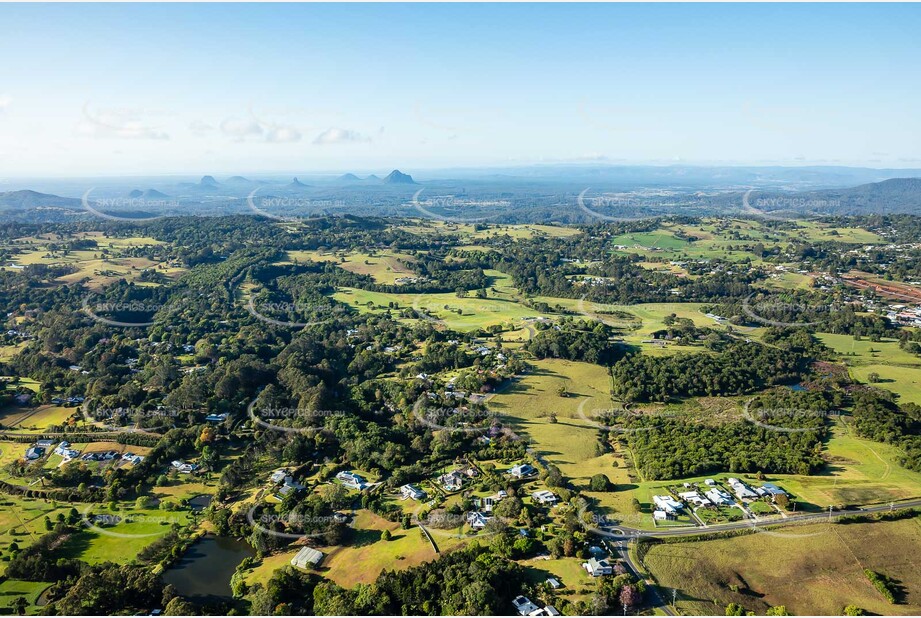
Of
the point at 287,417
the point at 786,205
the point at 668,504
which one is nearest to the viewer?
the point at 668,504

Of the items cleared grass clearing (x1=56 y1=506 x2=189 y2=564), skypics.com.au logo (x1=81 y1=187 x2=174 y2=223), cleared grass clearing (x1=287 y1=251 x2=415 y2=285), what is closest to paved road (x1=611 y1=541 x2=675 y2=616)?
cleared grass clearing (x1=56 y1=506 x2=189 y2=564)

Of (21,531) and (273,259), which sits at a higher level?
(273,259)

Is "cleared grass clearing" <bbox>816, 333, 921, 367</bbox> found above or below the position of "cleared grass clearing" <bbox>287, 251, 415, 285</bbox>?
below

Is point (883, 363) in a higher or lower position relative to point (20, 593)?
higher

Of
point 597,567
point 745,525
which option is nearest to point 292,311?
point 597,567

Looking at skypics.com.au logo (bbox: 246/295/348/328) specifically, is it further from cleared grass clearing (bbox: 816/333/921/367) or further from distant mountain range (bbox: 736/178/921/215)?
distant mountain range (bbox: 736/178/921/215)

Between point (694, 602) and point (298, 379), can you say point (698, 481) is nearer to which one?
point (694, 602)

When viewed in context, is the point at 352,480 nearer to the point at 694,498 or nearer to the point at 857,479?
the point at 694,498

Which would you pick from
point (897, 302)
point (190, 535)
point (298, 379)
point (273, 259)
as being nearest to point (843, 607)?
point (190, 535)

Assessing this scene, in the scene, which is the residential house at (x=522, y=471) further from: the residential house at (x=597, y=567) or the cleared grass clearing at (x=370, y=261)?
the cleared grass clearing at (x=370, y=261)
